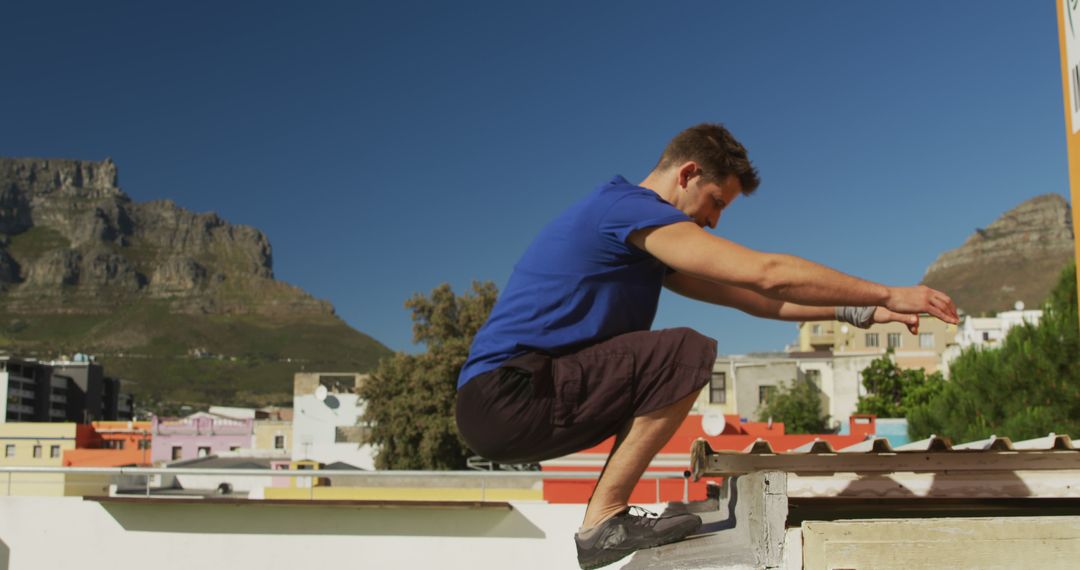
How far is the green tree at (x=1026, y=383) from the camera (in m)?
9.97

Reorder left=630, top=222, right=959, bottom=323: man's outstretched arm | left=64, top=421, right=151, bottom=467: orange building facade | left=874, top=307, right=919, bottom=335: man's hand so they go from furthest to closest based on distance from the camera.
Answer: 1. left=64, top=421, right=151, bottom=467: orange building facade
2. left=874, top=307, right=919, bottom=335: man's hand
3. left=630, top=222, right=959, bottom=323: man's outstretched arm

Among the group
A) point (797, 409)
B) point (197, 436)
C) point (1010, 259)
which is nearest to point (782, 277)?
point (797, 409)

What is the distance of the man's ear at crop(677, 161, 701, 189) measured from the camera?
2.76 m

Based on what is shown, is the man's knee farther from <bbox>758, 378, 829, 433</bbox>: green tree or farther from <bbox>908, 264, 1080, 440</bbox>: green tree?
<bbox>758, 378, 829, 433</bbox>: green tree

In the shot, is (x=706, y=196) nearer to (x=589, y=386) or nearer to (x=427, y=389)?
(x=589, y=386)

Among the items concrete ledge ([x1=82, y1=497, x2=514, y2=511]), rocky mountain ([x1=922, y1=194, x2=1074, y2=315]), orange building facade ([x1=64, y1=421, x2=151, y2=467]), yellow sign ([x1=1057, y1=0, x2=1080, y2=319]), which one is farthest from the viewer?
rocky mountain ([x1=922, y1=194, x2=1074, y2=315])

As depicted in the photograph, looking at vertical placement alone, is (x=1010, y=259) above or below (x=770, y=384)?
above

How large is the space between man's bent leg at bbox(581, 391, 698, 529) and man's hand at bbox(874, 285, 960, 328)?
23.7 inches

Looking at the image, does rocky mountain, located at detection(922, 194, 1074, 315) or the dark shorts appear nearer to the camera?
the dark shorts

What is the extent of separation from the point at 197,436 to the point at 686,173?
69.7 m

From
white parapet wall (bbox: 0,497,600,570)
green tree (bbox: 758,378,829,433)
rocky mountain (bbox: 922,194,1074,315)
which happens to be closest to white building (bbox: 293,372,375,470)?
green tree (bbox: 758,378,829,433)

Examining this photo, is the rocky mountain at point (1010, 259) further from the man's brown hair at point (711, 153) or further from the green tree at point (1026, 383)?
the man's brown hair at point (711, 153)

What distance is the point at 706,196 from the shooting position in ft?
9.14

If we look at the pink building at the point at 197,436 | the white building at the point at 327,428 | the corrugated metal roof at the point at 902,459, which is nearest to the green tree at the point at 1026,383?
the corrugated metal roof at the point at 902,459
